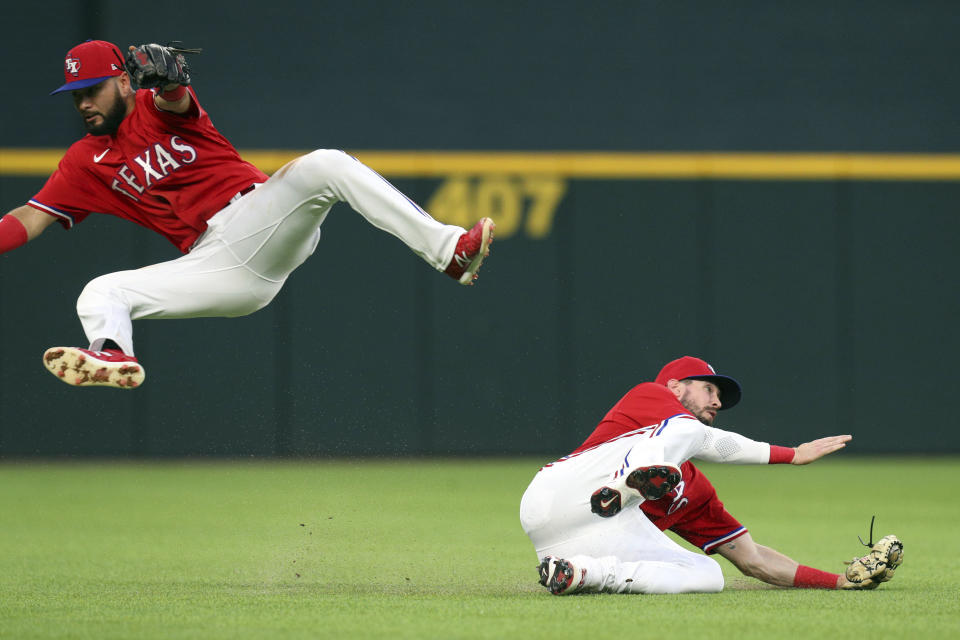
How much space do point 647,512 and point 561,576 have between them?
0.57 m

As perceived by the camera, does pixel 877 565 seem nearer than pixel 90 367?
No

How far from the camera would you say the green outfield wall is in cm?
1180

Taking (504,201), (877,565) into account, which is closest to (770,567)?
(877,565)

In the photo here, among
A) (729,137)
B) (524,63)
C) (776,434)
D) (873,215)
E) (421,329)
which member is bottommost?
(776,434)

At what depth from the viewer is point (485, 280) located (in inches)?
476

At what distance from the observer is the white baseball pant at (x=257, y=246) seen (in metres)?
5.09

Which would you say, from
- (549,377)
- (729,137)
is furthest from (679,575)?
(729,137)

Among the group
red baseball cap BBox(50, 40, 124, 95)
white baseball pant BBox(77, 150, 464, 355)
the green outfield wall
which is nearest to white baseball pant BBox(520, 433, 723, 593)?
white baseball pant BBox(77, 150, 464, 355)

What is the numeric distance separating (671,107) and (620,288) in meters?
2.20

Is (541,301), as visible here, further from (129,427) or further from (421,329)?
(129,427)

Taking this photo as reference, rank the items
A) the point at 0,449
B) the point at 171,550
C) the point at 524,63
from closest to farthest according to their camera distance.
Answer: the point at 171,550 → the point at 0,449 → the point at 524,63

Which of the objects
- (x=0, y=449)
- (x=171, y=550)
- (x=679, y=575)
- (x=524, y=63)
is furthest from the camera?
(x=524, y=63)

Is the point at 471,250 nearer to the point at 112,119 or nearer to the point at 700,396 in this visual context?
the point at 700,396

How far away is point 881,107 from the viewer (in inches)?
517
